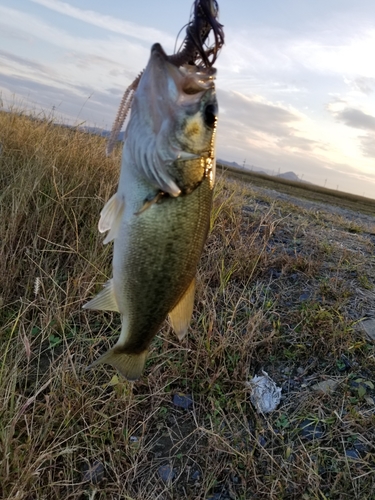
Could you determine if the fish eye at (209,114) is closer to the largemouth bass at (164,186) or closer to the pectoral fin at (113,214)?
the largemouth bass at (164,186)

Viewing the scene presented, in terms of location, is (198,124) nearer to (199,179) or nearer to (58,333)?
(199,179)

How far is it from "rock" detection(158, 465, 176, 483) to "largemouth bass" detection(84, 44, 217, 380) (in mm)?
1721

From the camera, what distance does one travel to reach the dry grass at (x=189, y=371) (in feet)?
9.43

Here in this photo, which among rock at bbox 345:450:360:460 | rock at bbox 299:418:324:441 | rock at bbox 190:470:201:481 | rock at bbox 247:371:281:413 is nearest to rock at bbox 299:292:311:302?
rock at bbox 247:371:281:413

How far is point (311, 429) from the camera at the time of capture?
3227mm

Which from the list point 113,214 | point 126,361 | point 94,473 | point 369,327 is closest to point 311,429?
point 369,327

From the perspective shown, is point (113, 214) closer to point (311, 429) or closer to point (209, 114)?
point (209, 114)

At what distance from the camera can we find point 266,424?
10.8ft

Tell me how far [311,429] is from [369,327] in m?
1.28

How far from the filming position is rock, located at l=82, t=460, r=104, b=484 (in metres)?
2.86

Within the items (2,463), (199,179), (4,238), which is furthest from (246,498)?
(4,238)

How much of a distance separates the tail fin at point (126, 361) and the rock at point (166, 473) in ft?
4.55

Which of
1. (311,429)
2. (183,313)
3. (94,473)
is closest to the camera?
(183,313)

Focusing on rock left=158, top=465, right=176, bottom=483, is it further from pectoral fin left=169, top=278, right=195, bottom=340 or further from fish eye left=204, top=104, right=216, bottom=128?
fish eye left=204, top=104, right=216, bottom=128
